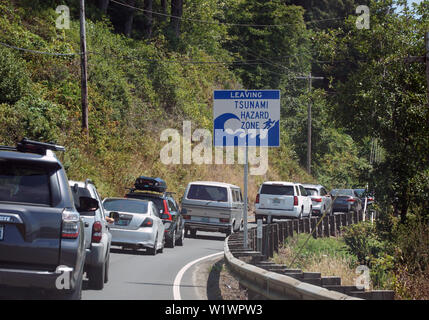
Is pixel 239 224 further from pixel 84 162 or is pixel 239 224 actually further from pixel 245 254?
pixel 245 254

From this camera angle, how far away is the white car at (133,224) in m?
19.1

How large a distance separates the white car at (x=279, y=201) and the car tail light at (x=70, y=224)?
25.3 meters

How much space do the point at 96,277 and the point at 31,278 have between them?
4.46m

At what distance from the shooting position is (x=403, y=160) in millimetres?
21297

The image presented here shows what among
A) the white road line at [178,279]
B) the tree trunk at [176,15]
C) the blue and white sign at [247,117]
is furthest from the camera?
the tree trunk at [176,15]

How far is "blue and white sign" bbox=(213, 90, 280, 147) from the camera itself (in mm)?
18422

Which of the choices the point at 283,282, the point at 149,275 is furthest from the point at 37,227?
the point at 149,275

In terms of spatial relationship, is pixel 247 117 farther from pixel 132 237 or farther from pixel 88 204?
pixel 88 204

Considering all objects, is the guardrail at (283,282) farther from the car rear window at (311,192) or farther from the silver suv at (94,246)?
the car rear window at (311,192)

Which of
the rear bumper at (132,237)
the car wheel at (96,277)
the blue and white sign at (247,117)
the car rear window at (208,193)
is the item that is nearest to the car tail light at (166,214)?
the rear bumper at (132,237)

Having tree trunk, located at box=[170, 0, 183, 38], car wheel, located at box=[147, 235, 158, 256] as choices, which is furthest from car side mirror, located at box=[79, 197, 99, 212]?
tree trunk, located at box=[170, 0, 183, 38]

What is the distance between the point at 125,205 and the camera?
1950 centimetres

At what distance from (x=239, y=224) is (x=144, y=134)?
13.7m

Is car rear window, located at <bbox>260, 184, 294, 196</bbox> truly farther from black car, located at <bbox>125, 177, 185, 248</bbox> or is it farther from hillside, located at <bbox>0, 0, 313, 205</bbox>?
black car, located at <bbox>125, 177, 185, 248</bbox>
